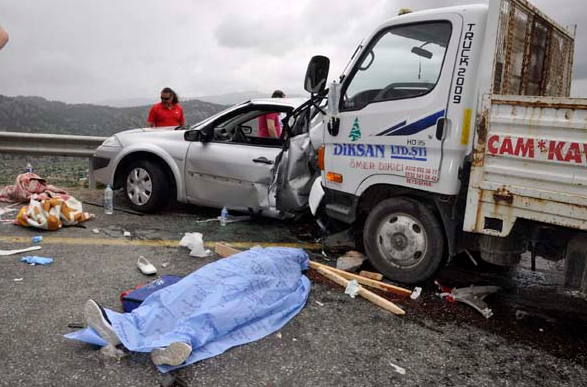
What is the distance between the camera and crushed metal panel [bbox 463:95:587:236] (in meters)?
2.89

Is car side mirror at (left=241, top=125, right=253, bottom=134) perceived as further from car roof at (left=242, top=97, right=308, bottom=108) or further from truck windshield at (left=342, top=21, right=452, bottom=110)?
truck windshield at (left=342, top=21, right=452, bottom=110)

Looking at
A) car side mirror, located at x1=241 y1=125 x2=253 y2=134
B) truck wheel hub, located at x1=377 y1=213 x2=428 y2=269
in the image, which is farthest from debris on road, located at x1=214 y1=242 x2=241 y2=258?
car side mirror, located at x1=241 y1=125 x2=253 y2=134

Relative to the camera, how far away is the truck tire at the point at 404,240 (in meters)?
3.73

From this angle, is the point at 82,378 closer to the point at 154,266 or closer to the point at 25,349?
Answer: the point at 25,349

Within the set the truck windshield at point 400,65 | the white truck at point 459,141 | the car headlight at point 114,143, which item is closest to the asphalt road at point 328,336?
the white truck at point 459,141

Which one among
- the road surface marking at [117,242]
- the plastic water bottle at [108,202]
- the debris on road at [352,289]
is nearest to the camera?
the debris on road at [352,289]

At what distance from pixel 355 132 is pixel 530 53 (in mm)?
1461

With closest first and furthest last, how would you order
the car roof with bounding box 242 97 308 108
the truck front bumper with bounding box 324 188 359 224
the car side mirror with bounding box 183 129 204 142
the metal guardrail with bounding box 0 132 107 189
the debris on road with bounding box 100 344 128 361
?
the debris on road with bounding box 100 344 128 361 < the truck front bumper with bounding box 324 188 359 224 < the car roof with bounding box 242 97 308 108 < the car side mirror with bounding box 183 129 204 142 < the metal guardrail with bounding box 0 132 107 189

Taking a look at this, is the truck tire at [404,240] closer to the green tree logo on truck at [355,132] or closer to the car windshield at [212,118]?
the green tree logo on truck at [355,132]

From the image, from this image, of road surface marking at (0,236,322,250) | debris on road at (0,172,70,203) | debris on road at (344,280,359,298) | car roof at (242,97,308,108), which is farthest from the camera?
debris on road at (0,172,70,203)

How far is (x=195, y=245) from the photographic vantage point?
14.8ft

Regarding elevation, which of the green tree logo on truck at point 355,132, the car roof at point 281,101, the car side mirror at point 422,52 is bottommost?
the green tree logo on truck at point 355,132

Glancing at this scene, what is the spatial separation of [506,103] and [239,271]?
7.03ft

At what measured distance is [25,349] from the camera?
269 cm
